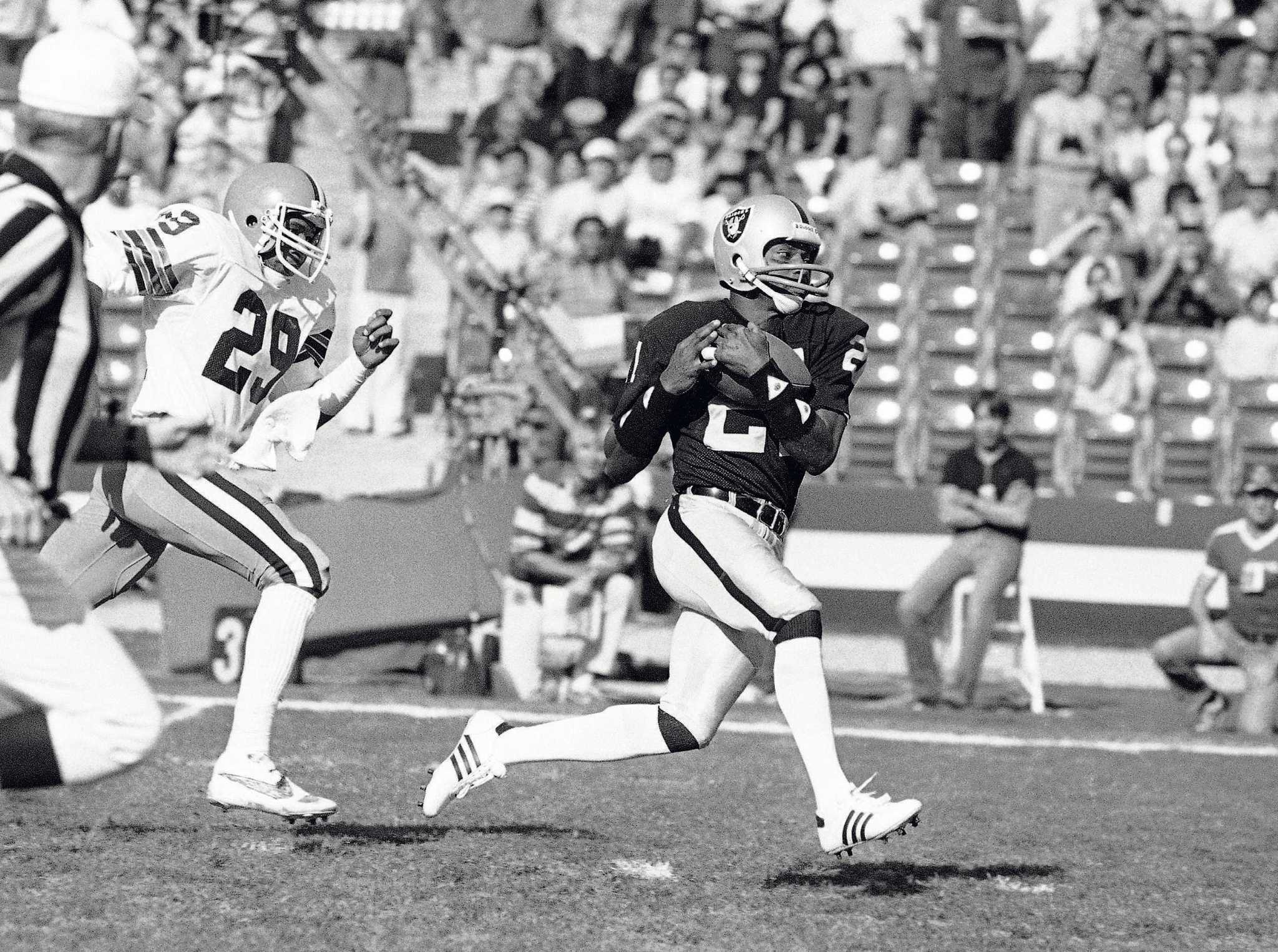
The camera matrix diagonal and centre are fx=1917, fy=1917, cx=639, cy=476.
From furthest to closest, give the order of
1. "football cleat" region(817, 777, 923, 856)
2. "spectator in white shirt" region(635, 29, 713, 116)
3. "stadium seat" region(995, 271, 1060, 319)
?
"spectator in white shirt" region(635, 29, 713, 116) < "stadium seat" region(995, 271, 1060, 319) < "football cleat" region(817, 777, 923, 856)

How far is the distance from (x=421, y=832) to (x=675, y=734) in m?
0.97

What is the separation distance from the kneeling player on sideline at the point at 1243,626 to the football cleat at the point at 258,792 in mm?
6066

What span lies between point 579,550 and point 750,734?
2219mm

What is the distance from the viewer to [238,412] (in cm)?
569

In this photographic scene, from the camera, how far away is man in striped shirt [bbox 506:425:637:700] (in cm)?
1016

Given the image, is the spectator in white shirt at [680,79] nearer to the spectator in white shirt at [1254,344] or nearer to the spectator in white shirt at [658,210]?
the spectator in white shirt at [658,210]

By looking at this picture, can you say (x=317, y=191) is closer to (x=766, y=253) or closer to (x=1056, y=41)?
(x=766, y=253)

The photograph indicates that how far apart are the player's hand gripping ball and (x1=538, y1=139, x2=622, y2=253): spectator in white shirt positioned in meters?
7.85

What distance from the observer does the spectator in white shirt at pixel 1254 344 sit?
1304 cm

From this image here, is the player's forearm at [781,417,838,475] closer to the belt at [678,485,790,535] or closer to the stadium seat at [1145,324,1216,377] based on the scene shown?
the belt at [678,485,790,535]

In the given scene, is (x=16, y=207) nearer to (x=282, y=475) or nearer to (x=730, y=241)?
(x=730, y=241)

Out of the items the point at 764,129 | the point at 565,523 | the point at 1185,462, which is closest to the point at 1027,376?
the point at 1185,462

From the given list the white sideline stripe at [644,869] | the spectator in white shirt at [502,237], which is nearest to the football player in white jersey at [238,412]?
the white sideline stripe at [644,869]

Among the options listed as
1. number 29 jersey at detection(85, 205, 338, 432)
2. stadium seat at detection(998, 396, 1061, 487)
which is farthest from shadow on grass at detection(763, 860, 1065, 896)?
stadium seat at detection(998, 396, 1061, 487)
